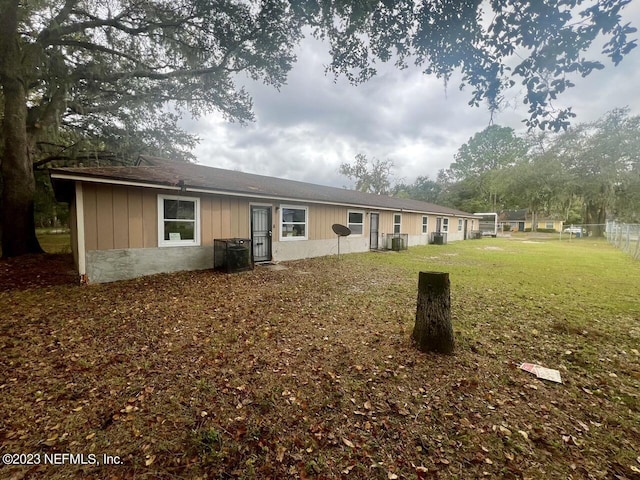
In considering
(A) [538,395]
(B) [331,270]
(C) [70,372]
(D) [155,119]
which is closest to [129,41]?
(D) [155,119]

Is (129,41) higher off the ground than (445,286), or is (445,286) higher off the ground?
(129,41)

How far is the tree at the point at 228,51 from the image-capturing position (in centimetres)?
339

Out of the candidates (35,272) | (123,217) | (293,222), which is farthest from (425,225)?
(35,272)

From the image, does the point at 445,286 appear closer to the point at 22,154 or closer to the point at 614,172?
the point at 22,154

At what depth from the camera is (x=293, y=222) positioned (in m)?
10.9

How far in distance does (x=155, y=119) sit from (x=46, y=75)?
4.95 meters

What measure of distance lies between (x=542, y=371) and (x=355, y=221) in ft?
36.6

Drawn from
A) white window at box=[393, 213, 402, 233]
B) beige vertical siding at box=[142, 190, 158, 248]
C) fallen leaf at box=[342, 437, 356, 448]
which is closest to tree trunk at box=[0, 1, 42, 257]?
beige vertical siding at box=[142, 190, 158, 248]

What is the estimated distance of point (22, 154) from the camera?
895 centimetres

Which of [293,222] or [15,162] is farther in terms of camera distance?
[293,222]

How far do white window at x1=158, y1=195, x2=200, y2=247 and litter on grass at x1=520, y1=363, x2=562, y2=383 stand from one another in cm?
805

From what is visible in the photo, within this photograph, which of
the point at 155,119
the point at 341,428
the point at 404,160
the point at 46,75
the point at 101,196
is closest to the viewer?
the point at 341,428

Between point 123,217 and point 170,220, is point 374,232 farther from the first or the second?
point 123,217

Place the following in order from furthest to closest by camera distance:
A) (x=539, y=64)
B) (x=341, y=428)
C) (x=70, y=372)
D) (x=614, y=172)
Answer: (x=614, y=172)
(x=539, y=64)
(x=70, y=372)
(x=341, y=428)
